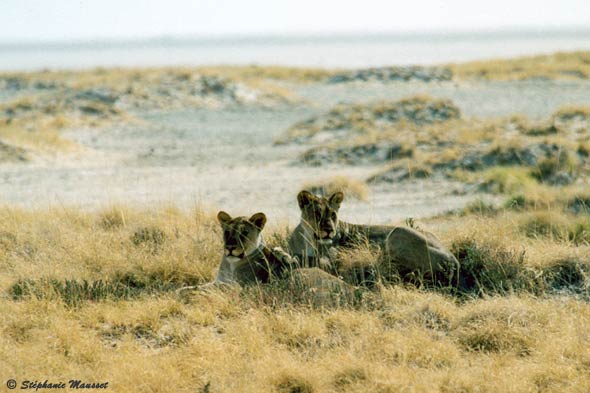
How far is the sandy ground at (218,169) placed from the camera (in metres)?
14.0

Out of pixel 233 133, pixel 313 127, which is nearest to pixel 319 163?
pixel 313 127

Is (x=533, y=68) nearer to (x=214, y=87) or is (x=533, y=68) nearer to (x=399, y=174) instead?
(x=214, y=87)

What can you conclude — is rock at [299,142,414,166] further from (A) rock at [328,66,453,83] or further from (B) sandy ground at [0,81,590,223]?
(A) rock at [328,66,453,83]

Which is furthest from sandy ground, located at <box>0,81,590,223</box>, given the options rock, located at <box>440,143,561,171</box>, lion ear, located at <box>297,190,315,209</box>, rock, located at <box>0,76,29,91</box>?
rock, located at <box>0,76,29,91</box>

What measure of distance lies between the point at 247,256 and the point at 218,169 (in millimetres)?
12178

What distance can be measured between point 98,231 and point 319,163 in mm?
10010

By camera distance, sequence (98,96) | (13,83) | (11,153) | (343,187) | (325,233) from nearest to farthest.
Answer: (325,233) < (343,187) < (11,153) < (98,96) < (13,83)

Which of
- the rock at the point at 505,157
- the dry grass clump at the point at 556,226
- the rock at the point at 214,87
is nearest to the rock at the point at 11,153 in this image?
the rock at the point at 505,157

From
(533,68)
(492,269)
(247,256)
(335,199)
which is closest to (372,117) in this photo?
(492,269)

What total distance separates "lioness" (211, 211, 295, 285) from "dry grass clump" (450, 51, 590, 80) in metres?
34.2

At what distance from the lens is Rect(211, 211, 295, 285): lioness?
7.29m

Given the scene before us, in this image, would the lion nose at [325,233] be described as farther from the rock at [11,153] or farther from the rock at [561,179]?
the rock at [11,153]

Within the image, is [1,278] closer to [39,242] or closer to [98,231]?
[39,242]

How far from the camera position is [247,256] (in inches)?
294
